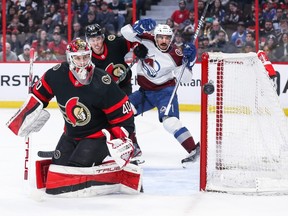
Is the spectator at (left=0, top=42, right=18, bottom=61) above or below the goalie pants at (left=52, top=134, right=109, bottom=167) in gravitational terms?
below

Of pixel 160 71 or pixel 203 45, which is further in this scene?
pixel 203 45

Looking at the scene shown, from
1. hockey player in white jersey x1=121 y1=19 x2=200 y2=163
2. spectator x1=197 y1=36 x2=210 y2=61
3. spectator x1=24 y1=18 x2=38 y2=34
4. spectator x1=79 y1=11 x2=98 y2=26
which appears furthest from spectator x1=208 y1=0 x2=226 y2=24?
hockey player in white jersey x1=121 y1=19 x2=200 y2=163

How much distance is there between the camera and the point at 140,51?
6.14m

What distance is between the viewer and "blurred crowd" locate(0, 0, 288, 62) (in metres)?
9.53

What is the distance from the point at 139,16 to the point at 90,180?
18.0 feet

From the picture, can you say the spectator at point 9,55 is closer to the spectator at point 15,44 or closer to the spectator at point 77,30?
the spectator at point 15,44

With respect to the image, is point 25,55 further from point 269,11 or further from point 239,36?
point 269,11

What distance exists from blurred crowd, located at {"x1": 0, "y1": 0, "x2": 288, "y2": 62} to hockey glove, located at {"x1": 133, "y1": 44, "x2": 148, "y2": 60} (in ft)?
11.1

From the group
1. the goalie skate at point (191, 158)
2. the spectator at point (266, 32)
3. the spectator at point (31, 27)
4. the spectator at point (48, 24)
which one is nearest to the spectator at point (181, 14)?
the spectator at point (266, 32)

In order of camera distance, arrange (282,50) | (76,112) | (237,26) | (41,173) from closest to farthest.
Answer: (76,112), (41,173), (282,50), (237,26)

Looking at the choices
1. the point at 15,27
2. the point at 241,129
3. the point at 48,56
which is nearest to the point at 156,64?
the point at 241,129

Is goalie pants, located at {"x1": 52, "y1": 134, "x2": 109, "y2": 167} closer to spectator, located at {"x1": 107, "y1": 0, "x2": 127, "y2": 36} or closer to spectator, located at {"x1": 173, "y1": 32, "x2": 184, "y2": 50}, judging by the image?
spectator, located at {"x1": 173, "y1": 32, "x2": 184, "y2": 50}

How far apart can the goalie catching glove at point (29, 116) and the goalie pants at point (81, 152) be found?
192mm

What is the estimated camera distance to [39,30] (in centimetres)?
1000
